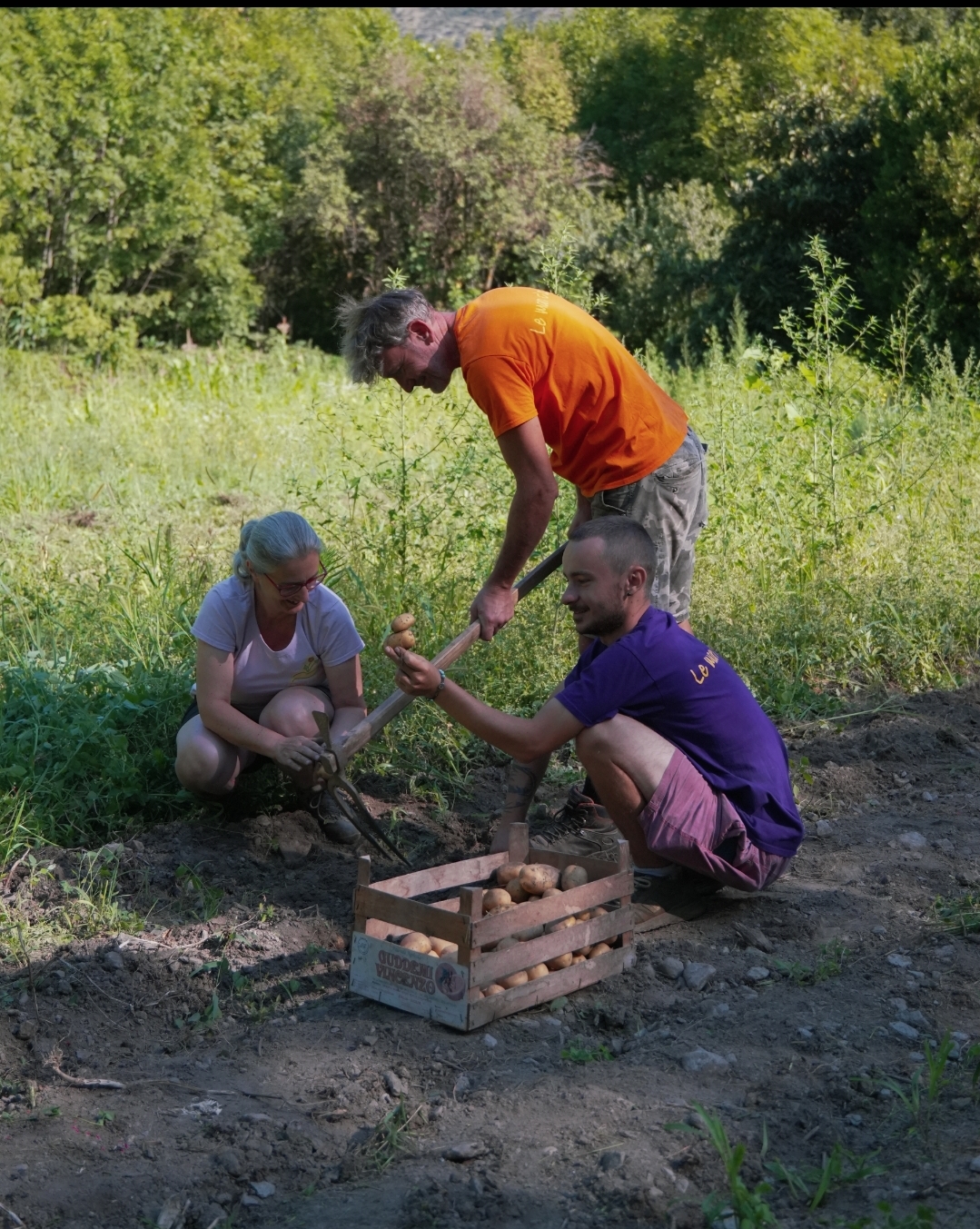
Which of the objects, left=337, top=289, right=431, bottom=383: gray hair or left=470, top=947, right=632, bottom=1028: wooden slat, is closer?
left=470, top=947, right=632, bottom=1028: wooden slat

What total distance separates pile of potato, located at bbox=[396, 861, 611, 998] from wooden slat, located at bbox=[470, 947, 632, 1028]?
0.02 metres

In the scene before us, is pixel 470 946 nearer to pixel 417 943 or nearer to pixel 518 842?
pixel 417 943

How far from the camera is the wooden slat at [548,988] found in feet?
10.3

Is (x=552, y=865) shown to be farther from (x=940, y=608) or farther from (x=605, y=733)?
(x=940, y=608)

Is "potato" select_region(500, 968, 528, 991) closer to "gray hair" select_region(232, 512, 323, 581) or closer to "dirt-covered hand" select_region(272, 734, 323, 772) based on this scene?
"dirt-covered hand" select_region(272, 734, 323, 772)

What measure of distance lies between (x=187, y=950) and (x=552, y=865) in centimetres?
105

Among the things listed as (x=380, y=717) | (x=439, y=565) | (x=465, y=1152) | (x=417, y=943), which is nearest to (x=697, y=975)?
(x=417, y=943)

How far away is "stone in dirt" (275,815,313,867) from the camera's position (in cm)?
424

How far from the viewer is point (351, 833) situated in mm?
4344

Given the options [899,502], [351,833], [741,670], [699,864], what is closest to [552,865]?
[699,864]

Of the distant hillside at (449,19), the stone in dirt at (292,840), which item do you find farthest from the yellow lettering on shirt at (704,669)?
the distant hillside at (449,19)

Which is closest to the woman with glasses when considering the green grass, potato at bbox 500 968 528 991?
the green grass

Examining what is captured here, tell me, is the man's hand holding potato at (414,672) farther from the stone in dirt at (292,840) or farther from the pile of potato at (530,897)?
the stone in dirt at (292,840)

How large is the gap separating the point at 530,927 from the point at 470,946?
0.88 ft
